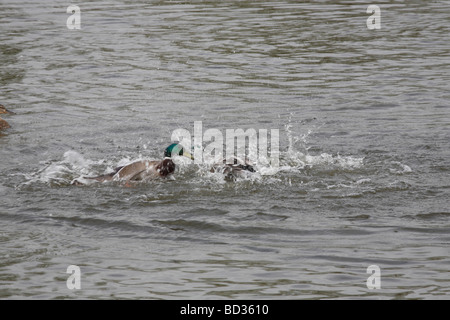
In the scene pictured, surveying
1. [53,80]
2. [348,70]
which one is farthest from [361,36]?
[53,80]

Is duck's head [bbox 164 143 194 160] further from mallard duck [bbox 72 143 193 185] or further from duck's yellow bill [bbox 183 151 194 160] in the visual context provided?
duck's yellow bill [bbox 183 151 194 160]

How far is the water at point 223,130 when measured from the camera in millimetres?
6016

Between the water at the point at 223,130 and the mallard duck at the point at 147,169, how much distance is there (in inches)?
4.4

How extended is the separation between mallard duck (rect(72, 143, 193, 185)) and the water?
112 millimetres

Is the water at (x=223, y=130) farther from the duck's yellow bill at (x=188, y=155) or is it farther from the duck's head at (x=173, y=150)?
the duck's head at (x=173, y=150)

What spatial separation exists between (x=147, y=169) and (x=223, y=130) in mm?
2425

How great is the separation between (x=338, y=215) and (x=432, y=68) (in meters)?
6.87

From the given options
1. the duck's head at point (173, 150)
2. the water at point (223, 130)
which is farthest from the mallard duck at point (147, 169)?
the water at point (223, 130)

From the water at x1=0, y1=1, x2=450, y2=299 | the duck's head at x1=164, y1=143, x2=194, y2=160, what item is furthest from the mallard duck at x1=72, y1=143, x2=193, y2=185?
the water at x1=0, y1=1, x2=450, y2=299

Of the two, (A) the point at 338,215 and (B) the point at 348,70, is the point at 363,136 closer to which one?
(A) the point at 338,215

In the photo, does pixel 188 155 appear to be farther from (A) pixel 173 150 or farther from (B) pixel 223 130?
(B) pixel 223 130

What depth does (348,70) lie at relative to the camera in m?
13.5

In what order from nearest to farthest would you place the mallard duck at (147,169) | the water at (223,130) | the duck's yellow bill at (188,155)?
the water at (223,130) → the mallard duck at (147,169) → the duck's yellow bill at (188,155)

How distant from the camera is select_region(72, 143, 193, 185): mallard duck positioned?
8.18 meters
